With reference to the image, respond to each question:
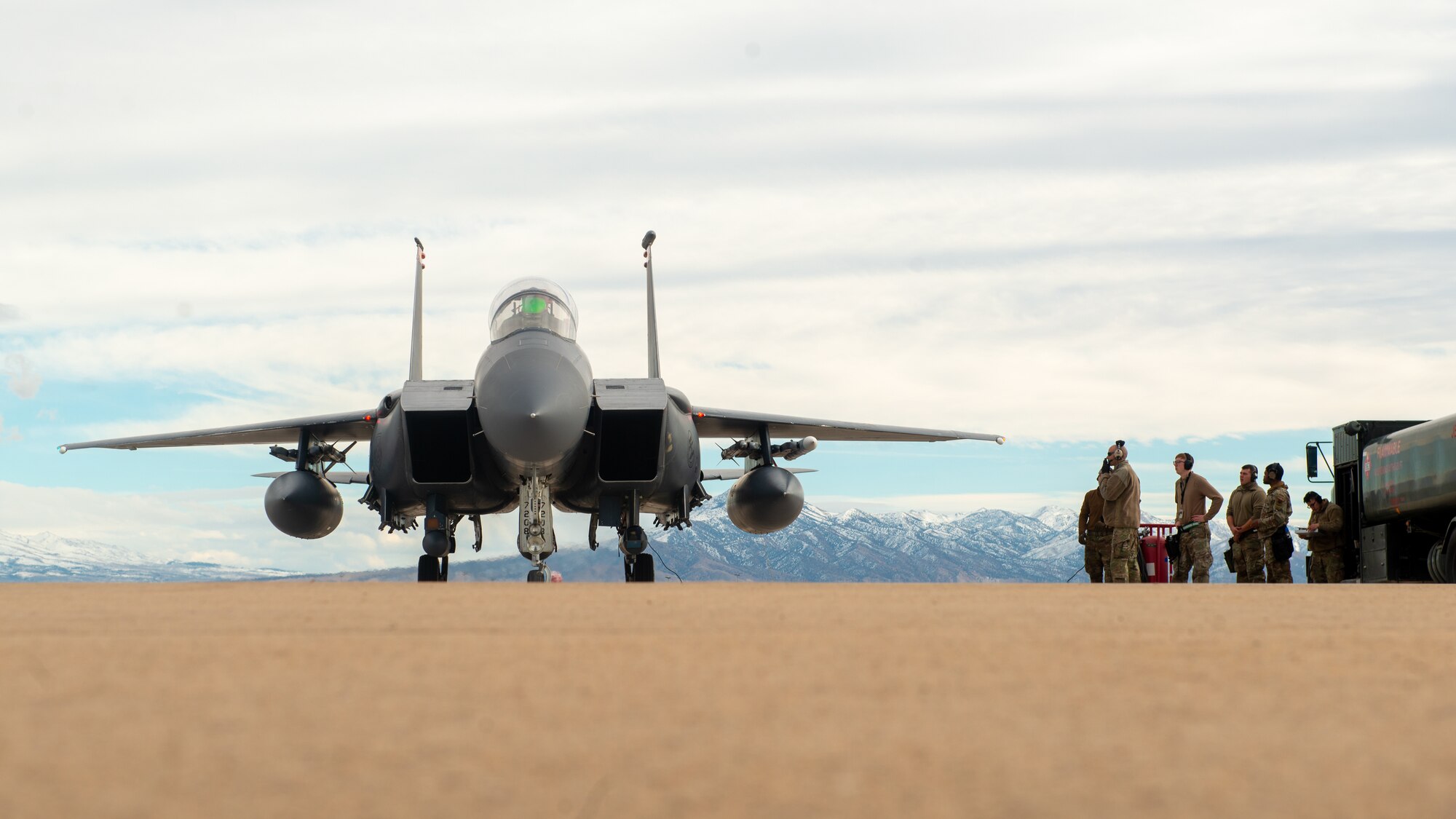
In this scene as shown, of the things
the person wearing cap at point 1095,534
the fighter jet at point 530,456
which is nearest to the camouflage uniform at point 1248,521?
the person wearing cap at point 1095,534

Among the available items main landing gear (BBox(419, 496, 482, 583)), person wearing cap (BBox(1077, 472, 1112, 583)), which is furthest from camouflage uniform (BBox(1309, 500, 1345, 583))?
main landing gear (BBox(419, 496, 482, 583))

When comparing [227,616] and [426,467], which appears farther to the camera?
[426,467]

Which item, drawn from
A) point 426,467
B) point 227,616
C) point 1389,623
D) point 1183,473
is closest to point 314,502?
point 426,467

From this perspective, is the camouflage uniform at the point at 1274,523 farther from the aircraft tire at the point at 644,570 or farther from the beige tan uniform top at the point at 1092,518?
the aircraft tire at the point at 644,570

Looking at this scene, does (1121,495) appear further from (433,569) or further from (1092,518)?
(433,569)

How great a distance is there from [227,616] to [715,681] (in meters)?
3.12

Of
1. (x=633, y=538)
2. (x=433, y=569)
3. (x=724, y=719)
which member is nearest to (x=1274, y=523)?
(x=633, y=538)

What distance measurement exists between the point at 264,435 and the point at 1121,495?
48.0ft

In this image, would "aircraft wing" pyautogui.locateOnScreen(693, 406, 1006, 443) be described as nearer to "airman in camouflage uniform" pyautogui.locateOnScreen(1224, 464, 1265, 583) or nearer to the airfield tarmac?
"airman in camouflage uniform" pyautogui.locateOnScreen(1224, 464, 1265, 583)

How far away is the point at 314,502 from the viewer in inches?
756

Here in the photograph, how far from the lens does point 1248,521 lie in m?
14.9

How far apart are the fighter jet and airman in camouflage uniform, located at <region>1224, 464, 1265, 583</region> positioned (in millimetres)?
5980

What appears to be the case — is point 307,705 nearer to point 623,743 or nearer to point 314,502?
point 623,743

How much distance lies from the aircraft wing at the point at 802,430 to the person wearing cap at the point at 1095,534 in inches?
291
